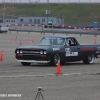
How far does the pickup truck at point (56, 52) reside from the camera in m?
22.1

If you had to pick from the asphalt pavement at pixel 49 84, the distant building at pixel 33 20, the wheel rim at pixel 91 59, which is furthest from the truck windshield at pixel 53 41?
the distant building at pixel 33 20

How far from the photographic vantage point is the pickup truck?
72.5ft

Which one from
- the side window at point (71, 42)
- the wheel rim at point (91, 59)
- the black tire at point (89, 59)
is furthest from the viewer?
the wheel rim at point (91, 59)

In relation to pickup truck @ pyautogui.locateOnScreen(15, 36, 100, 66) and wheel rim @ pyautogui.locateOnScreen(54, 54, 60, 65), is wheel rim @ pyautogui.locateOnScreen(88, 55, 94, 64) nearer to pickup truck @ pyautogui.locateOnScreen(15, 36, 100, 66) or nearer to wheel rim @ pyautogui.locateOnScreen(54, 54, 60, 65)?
pickup truck @ pyautogui.locateOnScreen(15, 36, 100, 66)

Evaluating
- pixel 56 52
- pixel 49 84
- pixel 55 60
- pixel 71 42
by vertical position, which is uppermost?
pixel 71 42

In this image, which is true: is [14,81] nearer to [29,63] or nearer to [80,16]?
[29,63]

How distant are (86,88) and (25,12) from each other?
120563 mm

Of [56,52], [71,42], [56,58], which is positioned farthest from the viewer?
[71,42]

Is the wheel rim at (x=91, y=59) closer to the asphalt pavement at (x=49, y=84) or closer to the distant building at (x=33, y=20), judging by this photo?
the asphalt pavement at (x=49, y=84)

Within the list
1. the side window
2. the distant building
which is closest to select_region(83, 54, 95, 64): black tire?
the side window

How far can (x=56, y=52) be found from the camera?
22.4 m

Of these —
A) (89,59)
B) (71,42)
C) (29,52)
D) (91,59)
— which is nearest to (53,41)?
(71,42)

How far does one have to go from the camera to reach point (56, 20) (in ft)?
385

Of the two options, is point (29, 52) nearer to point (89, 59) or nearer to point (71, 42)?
point (71, 42)
